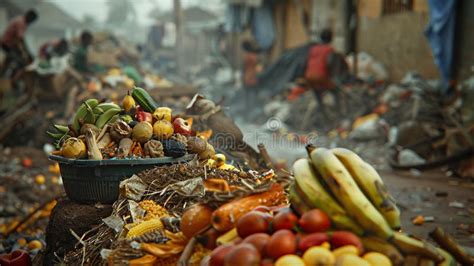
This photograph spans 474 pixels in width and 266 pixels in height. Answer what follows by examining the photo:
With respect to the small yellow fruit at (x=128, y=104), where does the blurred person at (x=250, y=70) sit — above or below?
below

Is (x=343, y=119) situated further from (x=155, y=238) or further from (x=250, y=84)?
(x=155, y=238)

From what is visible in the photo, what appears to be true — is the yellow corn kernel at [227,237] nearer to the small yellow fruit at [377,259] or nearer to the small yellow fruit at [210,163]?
the small yellow fruit at [377,259]

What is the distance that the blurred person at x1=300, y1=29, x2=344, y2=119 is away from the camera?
13227 mm

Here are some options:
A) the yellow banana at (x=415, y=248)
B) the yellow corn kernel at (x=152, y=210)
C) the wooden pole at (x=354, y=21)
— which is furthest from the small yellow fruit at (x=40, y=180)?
the wooden pole at (x=354, y=21)

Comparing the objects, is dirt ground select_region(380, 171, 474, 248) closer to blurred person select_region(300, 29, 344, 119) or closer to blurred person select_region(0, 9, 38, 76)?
blurred person select_region(300, 29, 344, 119)

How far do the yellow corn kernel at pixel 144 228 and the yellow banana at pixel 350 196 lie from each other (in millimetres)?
1120

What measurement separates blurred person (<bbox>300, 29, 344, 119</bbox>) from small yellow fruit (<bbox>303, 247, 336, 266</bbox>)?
11.2 m

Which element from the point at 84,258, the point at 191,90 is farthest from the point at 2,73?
the point at 84,258

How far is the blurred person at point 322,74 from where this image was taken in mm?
13227

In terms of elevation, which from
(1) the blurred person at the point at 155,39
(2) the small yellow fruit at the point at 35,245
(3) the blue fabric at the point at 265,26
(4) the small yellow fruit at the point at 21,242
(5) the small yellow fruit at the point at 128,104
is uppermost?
(5) the small yellow fruit at the point at 128,104

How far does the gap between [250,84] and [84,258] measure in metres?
13.9

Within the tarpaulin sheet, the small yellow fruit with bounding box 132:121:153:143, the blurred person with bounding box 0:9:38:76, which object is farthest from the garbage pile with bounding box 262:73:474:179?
the blurred person with bounding box 0:9:38:76

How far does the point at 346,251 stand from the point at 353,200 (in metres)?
0.23

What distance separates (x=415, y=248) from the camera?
7.62 ft
